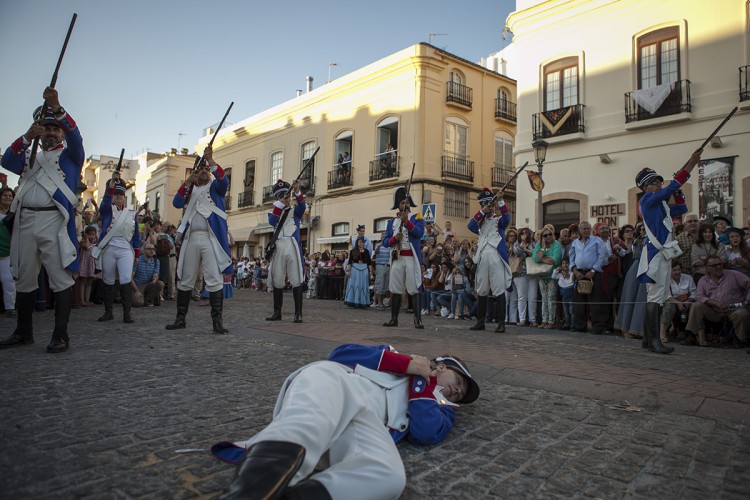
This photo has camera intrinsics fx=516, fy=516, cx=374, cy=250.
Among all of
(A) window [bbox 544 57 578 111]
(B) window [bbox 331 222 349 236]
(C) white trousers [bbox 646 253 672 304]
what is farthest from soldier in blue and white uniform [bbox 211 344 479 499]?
(B) window [bbox 331 222 349 236]

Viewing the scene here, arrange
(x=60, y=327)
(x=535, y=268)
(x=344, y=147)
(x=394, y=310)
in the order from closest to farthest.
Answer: (x=60, y=327), (x=394, y=310), (x=535, y=268), (x=344, y=147)

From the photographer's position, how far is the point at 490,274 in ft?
27.5

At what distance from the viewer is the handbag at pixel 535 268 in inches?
388

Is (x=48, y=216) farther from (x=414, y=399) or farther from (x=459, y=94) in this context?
(x=459, y=94)

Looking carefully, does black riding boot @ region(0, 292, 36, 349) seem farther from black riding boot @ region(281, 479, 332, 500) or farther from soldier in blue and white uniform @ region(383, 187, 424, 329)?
soldier in blue and white uniform @ region(383, 187, 424, 329)

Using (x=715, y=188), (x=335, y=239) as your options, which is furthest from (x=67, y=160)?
(x=335, y=239)

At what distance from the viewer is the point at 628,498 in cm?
213

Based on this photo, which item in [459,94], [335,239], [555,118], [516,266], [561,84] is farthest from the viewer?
[335,239]

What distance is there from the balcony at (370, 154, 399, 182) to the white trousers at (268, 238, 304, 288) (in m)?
15.1

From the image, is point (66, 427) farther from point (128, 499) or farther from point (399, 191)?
point (399, 191)

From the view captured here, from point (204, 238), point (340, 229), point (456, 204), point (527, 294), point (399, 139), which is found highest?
point (399, 139)

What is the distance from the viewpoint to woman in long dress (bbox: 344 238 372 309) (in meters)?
14.0

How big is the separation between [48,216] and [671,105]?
51.7 ft

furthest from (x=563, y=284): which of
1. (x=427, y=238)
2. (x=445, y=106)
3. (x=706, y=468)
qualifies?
(x=445, y=106)
